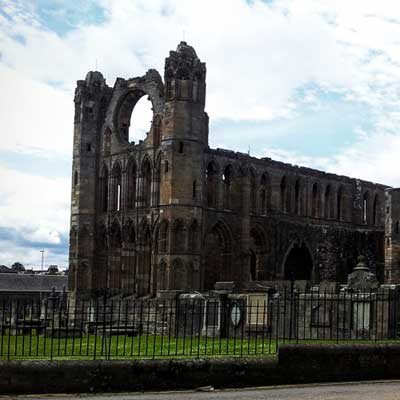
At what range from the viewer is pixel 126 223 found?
51.8 metres

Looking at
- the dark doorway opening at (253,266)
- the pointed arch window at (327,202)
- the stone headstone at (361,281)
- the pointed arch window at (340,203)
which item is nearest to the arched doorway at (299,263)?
the dark doorway opening at (253,266)

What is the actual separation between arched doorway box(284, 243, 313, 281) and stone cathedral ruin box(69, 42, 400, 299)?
0.24 feet

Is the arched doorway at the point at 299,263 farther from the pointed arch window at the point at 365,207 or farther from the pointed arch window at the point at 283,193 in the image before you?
the pointed arch window at the point at 365,207

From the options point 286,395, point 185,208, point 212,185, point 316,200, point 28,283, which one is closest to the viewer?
point 286,395

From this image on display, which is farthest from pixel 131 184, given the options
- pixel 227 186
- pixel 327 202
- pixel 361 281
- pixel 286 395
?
pixel 286 395

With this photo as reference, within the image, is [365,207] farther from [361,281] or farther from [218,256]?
[361,281]

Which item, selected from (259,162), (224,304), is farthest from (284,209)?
(224,304)

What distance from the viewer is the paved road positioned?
1638 centimetres

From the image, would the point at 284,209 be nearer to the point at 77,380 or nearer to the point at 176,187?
the point at 176,187

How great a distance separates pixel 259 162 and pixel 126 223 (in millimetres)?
9391

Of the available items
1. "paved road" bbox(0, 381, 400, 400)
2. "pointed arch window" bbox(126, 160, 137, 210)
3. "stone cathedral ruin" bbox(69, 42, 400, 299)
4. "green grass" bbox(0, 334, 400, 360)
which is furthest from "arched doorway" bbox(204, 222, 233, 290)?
"paved road" bbox(0, 381, 400, 400)

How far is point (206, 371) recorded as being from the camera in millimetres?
17531

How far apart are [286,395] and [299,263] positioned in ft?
131

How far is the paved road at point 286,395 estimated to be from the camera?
16375mm
